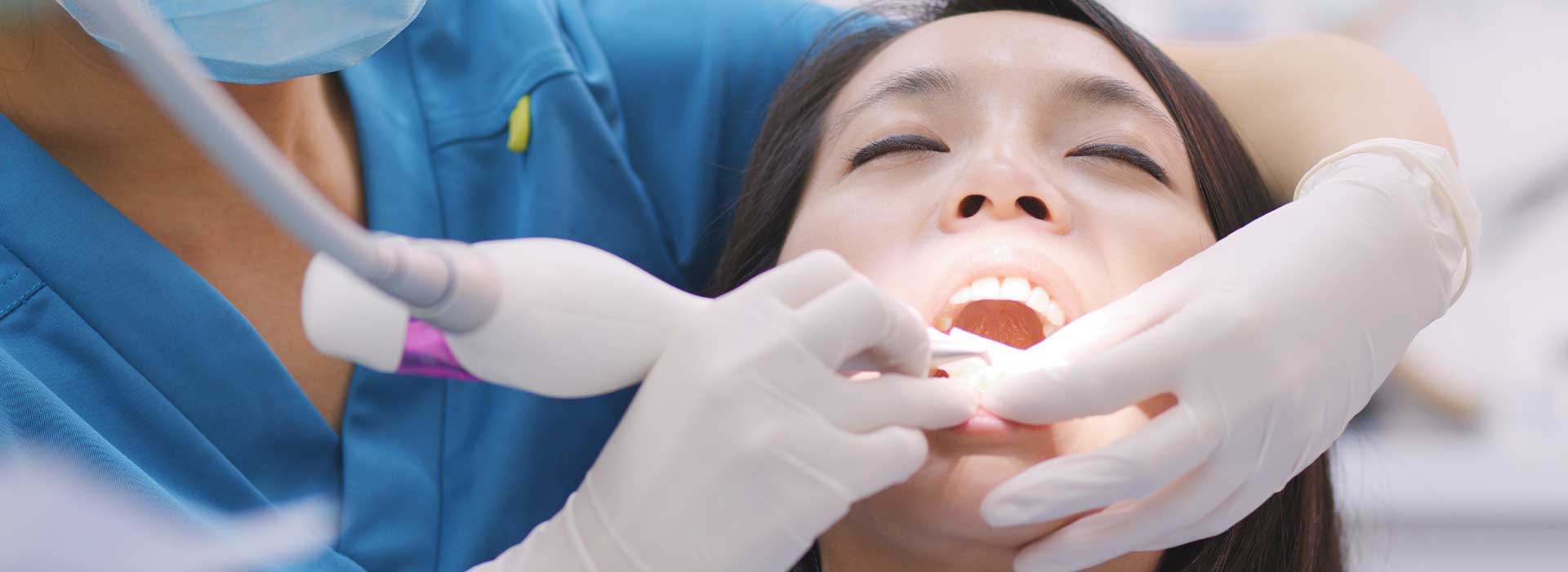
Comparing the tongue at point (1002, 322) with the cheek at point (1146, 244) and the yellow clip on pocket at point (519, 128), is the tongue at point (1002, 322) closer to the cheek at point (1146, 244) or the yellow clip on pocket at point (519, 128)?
the cheek at point (1146, 244)

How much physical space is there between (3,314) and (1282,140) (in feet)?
4.44

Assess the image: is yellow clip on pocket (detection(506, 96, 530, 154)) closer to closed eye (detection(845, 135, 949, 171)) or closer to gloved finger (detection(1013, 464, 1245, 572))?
closed eye (detection(845, 135, 949, 171))

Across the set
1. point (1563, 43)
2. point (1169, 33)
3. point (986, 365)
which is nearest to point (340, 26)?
point (986, 365)

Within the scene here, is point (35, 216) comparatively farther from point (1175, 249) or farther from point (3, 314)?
point (1175, 249)

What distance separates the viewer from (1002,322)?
3.66ft

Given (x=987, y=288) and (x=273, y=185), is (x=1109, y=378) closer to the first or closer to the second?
(x=987, y=288)

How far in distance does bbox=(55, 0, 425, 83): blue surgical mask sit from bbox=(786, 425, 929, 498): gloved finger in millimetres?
551

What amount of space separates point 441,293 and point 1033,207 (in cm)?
58

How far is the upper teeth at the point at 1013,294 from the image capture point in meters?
0.94

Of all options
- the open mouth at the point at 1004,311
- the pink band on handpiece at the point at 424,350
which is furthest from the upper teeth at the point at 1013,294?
the pink band on handpiece at the point at 424,350

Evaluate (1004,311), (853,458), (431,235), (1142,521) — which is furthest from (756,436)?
(431,235)

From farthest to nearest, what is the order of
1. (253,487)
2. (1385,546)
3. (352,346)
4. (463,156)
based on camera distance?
1. (1385,546)
2. (463,156)
3. (253,487)
4. (352,346)

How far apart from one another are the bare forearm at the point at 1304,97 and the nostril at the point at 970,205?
0.48 metres

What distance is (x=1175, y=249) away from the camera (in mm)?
1058
